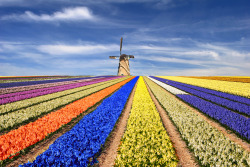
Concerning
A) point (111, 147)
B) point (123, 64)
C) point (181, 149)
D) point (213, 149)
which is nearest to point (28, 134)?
point (111, 147)

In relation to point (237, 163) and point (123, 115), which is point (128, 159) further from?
point (123, 115)

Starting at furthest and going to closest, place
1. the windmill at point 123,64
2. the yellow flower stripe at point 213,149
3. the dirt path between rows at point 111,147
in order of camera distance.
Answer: the windmill at point 123,64 < the dirt path between rows at point 111,147 < the yellow flower stripe at point 213,149

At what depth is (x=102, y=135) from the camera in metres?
7.60

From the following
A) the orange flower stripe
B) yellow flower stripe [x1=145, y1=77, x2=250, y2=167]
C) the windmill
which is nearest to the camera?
yellow flower stripe [x1=145, y1=77, x2=250, y2=167]

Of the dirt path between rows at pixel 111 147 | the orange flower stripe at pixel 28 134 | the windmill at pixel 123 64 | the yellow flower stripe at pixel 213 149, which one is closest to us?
the yellow flower stripe at pixel 213 149

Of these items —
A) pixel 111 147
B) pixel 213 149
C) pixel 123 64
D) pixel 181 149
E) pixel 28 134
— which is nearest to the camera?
pixel 213 149

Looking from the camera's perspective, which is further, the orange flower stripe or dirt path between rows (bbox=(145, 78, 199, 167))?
the orange flower stripe

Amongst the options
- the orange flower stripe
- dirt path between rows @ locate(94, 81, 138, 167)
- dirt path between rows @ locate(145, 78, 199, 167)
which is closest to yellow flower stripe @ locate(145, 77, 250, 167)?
dirt path between rows @ locate(145, 78, 199, 167)

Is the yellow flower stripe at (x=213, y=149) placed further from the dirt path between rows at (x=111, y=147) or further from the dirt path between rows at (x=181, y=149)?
the dirt path between rows at (x=111, y=147)

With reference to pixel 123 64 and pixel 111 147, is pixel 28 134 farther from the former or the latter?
pixel 123 64

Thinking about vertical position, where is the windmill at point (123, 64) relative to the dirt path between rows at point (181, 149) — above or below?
above

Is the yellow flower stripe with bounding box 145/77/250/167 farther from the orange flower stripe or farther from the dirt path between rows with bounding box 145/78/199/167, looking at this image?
the orange flower stripe


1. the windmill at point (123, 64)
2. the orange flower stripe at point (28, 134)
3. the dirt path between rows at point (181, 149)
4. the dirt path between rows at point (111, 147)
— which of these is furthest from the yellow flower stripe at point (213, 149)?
the windmill at point (123, 64)

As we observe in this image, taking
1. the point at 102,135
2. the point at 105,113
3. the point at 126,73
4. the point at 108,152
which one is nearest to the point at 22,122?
the point at 105,113
